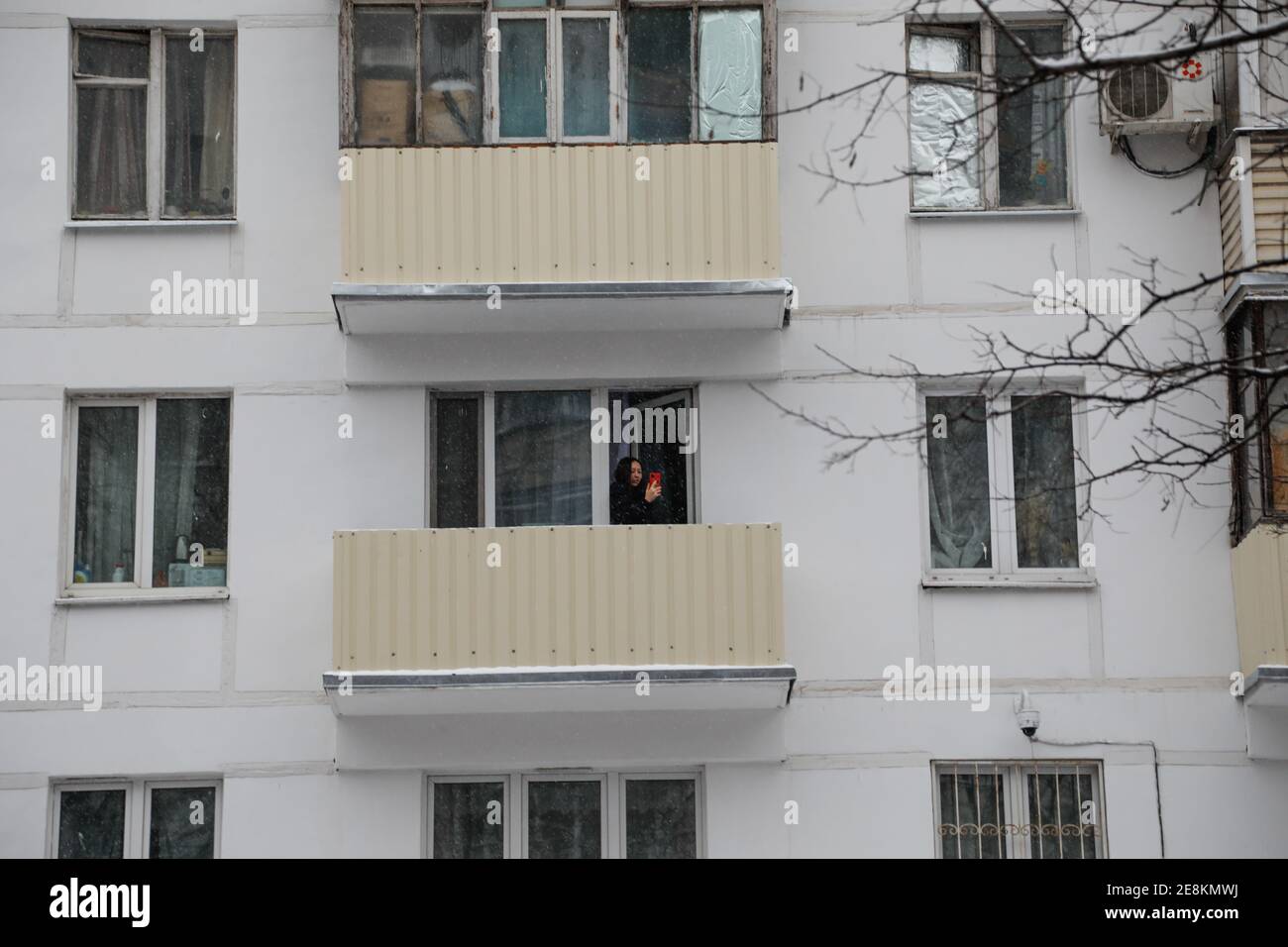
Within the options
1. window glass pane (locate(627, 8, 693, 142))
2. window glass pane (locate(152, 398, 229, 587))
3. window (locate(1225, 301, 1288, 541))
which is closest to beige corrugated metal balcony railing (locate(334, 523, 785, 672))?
window glass pane (locate(152, 398, 229, 587))

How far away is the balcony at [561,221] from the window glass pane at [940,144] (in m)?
1.58

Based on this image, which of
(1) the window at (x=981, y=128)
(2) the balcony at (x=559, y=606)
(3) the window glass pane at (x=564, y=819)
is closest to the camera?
(2) the balcony at (x=559, y=606)

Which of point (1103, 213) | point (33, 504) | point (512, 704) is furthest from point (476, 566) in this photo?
point (1103, 213)

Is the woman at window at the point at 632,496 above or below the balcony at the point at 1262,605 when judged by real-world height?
above

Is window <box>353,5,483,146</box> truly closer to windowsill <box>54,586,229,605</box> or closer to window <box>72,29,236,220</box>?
window <box>72,29,236,220</box>

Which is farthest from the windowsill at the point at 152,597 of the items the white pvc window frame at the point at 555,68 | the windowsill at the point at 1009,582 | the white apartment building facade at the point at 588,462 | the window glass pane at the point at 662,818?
the windowsill at the point at 1009,582

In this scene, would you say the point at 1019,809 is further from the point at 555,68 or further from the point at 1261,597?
→ the point at 555,68

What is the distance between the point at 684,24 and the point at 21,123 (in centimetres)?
530

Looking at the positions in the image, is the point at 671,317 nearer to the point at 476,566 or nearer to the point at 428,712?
the point at 476,566

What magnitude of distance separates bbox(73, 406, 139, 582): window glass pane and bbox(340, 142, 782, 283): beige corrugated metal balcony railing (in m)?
2.32

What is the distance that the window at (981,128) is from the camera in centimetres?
1552

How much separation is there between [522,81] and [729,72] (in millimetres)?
1621

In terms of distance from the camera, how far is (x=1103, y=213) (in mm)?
15312

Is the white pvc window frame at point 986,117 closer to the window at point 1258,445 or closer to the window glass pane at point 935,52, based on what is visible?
the window glass pane at point 935,52
